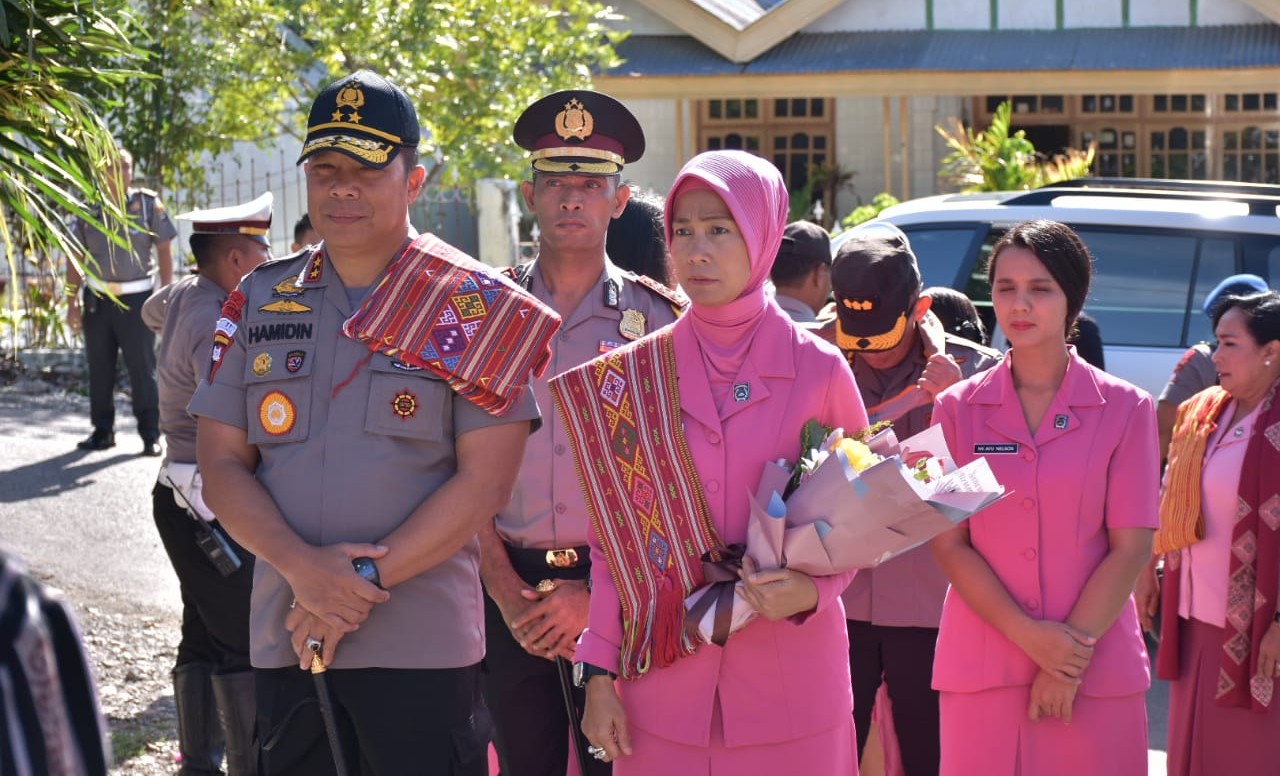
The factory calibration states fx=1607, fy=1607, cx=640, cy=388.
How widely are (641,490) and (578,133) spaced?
1448 millimetres

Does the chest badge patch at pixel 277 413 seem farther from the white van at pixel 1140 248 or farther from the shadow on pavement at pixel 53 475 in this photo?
the shadow on pavement at pixel 53 475

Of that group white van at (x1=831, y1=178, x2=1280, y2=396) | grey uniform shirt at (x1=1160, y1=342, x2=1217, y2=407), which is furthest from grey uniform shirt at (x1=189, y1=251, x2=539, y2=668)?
Answer: white van at (x1=831, y1=178, x2=1280, y2=396)

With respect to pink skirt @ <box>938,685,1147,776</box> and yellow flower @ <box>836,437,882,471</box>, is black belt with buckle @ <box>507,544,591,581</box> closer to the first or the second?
pink skirt @ <box>938,685,1147,776</box>

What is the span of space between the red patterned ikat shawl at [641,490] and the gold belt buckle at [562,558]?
0.80 metres

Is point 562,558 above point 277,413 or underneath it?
underneath

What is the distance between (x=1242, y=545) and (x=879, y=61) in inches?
593

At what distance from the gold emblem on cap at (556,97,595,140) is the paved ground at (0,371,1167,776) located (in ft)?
9.68

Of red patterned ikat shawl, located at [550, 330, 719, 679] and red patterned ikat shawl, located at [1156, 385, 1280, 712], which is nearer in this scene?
red patterned ikat shawl, located at [550, 330, 719, 679]

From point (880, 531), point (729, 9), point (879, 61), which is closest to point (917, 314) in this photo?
point (880, 531)

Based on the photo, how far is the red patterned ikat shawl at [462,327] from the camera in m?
3.70

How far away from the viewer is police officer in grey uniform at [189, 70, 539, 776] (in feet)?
12.0

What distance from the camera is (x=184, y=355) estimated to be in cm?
561

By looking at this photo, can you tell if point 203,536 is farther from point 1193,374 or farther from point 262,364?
point 1193,374

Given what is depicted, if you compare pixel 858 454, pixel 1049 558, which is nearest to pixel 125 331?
pixel 1049 558
